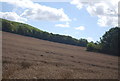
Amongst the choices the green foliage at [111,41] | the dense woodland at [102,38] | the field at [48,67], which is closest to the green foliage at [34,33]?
the dense woodland at [102,38]

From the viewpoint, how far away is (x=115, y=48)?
204 ft

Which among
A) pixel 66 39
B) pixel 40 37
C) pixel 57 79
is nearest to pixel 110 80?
pixel 57 79

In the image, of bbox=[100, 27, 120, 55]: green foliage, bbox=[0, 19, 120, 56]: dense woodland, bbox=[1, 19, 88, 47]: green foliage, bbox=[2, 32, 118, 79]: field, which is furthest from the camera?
bbox=[1, 19, 88, 47]: green foliage

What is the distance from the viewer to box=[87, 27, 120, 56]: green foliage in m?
62.5

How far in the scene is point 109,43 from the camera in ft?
214

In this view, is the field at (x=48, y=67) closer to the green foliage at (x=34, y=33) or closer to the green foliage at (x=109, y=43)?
the green foliage at (x=109, y=43)

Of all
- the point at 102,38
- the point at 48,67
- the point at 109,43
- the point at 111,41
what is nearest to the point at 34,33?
the point at 102,38

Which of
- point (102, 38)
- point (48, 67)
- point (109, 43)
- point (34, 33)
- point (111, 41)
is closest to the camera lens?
point (48, 67)

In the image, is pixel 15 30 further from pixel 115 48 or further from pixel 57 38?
pixel 115 48

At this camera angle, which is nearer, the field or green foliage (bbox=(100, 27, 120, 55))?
the field

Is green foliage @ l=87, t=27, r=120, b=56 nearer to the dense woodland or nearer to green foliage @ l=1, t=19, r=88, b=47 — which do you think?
the dense woodland

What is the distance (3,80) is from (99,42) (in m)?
63.4

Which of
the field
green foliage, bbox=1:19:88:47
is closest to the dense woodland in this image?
green foliage, bbox=1:19:88:47

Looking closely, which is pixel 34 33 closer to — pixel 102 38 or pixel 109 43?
pixel 102 38
